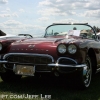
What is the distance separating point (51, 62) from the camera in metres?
5.18

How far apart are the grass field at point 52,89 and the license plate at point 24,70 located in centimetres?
36

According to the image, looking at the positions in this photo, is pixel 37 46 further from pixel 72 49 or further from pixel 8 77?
pixel 8 77

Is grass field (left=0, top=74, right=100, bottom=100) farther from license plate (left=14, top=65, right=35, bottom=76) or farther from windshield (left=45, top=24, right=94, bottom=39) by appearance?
windshield (left=45, top=24, right=94, bottom=39)

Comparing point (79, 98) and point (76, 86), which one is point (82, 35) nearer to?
point (76, 86)

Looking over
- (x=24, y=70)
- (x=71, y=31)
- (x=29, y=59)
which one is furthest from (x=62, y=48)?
(x=71, y=31)

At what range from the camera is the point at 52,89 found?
553 cm

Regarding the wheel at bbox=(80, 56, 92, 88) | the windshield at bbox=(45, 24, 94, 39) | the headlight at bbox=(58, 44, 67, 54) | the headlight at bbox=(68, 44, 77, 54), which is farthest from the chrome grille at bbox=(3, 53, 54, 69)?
the windshield at bbox=(45, 24, 94, 39)

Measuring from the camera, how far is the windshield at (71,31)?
7.06 m

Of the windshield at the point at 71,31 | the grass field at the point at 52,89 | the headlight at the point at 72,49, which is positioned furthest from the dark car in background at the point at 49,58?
the windshield at the point at 71,31

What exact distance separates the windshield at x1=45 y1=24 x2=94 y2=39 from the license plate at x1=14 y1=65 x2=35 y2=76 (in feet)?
6.91

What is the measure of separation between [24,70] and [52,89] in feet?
2.39

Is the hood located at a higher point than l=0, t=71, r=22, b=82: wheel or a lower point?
higher

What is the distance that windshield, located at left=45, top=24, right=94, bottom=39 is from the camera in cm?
706

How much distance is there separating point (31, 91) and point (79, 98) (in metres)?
1.01
